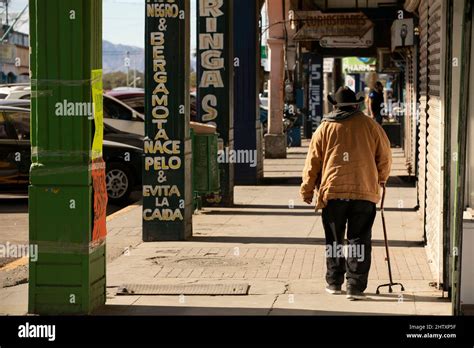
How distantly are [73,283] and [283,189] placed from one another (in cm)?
1195

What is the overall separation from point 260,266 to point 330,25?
17407 mm

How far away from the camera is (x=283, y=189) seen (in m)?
20.7

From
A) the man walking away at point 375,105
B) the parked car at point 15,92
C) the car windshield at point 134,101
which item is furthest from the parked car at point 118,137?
the man walking away at point 375,105

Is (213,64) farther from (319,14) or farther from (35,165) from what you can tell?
(319,14)

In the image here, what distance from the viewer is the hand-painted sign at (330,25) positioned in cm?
2830

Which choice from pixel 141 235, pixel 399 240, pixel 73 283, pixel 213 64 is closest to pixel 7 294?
pixel 73 283

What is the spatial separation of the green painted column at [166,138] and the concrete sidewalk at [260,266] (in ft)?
1.14

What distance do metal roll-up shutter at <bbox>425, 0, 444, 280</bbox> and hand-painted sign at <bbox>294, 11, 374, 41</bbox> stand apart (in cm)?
1555

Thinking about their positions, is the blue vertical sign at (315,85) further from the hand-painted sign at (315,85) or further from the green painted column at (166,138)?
the green painted column at (166,138)

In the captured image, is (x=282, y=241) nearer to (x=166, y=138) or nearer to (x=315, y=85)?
(x=166, y=138)

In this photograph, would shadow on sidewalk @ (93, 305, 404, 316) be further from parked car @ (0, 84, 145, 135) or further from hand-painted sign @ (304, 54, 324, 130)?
hand-painted sign @ (304, 54, 324, 130)

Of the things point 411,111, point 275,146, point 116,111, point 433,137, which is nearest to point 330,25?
point 275,146

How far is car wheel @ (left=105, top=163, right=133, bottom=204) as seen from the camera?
60.6 feet

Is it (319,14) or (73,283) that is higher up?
(319,14)
